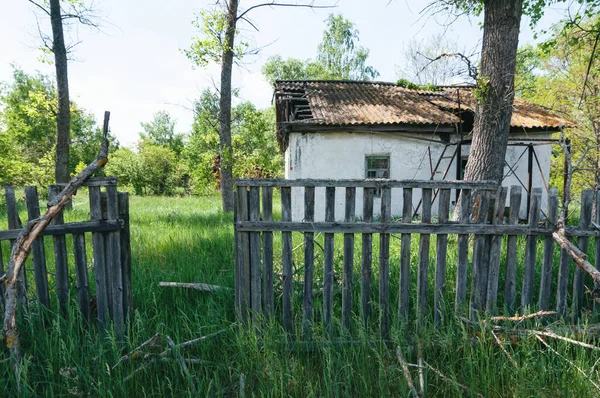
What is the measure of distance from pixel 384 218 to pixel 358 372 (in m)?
1.15

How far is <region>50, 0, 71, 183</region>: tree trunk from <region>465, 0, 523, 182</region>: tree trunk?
11.5m

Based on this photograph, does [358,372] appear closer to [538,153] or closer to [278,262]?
[278,262]

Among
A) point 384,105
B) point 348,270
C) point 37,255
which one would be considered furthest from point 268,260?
point 384,105

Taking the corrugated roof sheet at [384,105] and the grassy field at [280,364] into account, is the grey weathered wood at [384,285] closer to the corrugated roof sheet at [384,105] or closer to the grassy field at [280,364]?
the grassy field at [280,364]

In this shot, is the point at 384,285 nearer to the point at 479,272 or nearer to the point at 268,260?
the point at 479,272

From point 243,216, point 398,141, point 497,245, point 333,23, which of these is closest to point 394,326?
point 497,245

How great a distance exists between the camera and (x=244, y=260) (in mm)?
2734

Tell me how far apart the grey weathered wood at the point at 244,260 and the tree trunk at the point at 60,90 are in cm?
1017

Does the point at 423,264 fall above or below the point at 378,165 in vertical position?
below

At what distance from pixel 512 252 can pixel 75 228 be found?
3603 millimetres

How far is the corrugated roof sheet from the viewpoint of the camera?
1045 centimetres

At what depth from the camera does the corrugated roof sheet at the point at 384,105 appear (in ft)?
34.3

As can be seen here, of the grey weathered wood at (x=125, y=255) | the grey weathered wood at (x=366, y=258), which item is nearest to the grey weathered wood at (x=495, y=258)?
the grey weathered wood at (x=366, y=258)

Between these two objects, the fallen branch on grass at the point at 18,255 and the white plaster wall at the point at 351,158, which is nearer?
the fallen branch on grass at the point at 18,255
